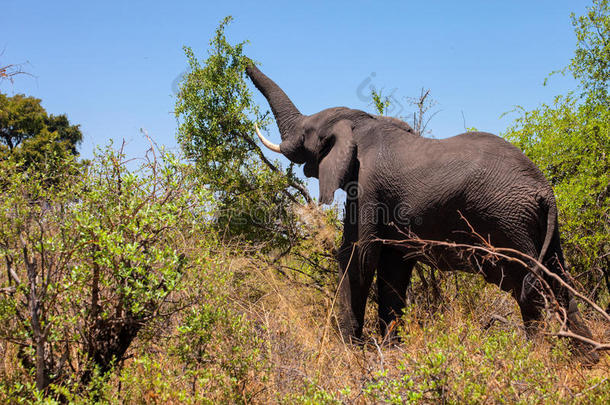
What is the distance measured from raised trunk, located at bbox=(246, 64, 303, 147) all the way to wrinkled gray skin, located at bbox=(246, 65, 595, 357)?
191 millimetres

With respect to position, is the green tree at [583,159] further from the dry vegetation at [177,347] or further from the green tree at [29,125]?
the green tree at [29,125]

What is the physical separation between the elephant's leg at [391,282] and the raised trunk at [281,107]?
2.01 meters

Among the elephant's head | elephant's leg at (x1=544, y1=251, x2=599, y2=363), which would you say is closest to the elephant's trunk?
the elephant's head

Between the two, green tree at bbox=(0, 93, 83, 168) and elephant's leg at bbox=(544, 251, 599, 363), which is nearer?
elephant's leg at bbox=(544, 251, 599, 363)

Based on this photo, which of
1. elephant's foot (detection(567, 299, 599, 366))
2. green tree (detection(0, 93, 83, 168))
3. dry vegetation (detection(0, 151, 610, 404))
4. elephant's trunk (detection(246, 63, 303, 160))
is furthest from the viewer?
green tree (detection(0, 93, 83, 168))

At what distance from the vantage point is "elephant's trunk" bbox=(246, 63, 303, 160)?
6898 millimetres

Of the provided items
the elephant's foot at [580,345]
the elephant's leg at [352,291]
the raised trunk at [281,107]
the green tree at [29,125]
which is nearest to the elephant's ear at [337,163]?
the elephant's leg at [352,291]

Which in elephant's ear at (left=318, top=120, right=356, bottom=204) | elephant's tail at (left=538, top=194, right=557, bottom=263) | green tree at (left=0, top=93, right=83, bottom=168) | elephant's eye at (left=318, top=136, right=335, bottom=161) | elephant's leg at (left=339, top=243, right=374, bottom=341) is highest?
green tree at (left=0, top=93, right=83, bottom=168)

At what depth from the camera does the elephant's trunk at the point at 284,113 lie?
690cm

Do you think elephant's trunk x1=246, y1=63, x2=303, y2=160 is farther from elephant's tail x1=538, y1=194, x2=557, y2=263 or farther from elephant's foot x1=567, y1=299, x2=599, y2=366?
elephant's foot x1=567, y1=299, x2=599, y2=366

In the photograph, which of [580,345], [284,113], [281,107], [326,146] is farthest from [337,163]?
[580,345]

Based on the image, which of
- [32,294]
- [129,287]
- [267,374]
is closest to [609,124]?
[267,374]

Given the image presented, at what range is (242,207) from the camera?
884 cm

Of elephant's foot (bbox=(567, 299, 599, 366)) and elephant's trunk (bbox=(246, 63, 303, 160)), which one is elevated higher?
elephant's trunk (bbox=(246, 63, 303, 160))
